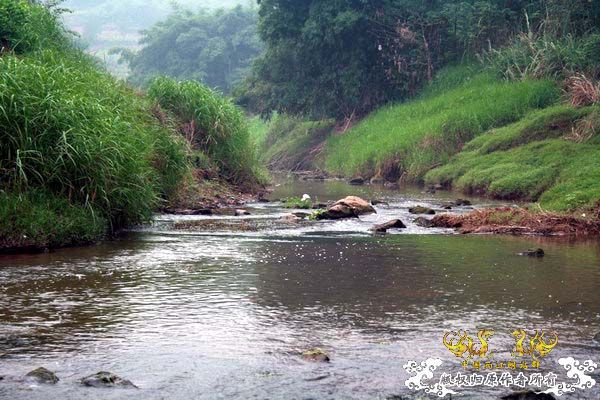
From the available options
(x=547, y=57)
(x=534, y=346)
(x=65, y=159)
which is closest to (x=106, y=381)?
(x=534, y=346)

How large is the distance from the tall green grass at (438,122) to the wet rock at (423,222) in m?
10.8

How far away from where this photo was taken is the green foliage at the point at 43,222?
10.4 m

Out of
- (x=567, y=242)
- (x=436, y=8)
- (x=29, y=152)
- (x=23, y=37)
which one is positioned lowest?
(x=567, y=242)

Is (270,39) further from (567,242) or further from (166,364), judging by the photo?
(166,364)

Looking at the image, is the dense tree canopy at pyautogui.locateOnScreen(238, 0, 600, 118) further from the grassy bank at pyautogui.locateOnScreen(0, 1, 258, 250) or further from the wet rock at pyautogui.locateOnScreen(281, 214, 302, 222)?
the grassy bank at pyautogui.locateOnScreen(0, 1, 258, 250)

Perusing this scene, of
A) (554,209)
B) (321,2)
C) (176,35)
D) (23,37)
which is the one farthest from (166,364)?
(176,35)

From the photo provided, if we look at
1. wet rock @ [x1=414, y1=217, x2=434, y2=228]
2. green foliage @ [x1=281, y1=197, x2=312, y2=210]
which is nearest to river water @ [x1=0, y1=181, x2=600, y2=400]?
wet rock @ [x1=414, y1=217, x2=434, y2=228]

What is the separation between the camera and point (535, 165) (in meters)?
19.5

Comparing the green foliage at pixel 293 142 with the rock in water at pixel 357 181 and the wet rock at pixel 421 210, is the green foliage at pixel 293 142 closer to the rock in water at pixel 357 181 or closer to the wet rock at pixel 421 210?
the rock in water at pixel 357 181

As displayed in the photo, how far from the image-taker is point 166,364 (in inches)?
230

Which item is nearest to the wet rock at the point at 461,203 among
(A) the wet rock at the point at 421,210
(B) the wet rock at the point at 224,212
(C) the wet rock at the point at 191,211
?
(A) the wet rock at the point at 421,210

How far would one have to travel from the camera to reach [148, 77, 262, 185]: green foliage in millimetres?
19938

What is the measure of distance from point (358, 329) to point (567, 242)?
19.8 feet

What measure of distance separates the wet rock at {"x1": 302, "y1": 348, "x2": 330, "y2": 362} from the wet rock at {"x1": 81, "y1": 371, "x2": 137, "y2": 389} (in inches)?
48.3
